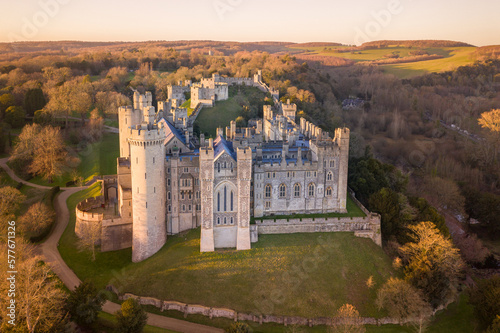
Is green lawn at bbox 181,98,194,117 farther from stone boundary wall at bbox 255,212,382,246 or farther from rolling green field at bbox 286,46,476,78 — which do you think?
rolling green field at bbox 286,46,476,78

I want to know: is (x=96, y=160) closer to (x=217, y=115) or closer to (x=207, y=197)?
(x=217, y=115)

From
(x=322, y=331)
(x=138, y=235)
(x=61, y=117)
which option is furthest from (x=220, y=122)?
(x=322, y=331)

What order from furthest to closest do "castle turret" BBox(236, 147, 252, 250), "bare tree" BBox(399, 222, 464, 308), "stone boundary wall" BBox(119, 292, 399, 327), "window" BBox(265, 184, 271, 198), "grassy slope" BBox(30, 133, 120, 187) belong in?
1. "grassy slope" BBox(30, 133, 120, 187)
2. "window" BBox(265, 184, 271, 198)
3. "castle turret" BBox(236, 147, 252, 250)
4. "bare tree" BBox(399, 222, 464, 308)
5. "stone boundary wall" BBox(119, 292, 399, 327)

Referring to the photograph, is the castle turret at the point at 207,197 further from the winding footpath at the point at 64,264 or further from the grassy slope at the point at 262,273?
the winding footpath at the point at 64,264

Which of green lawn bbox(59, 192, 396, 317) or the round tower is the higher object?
the round tower

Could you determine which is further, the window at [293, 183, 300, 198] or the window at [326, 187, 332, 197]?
the window at [326, 187, 332, 197]

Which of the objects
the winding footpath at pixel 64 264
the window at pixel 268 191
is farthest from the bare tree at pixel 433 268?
the winding footpath at pixel 64 264

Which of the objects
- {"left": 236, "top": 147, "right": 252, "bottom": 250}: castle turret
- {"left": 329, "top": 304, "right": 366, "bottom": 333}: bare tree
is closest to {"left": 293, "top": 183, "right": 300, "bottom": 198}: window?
{"left": 236, "top": 147, "right": 252, "bottom": 250}: castle turret
